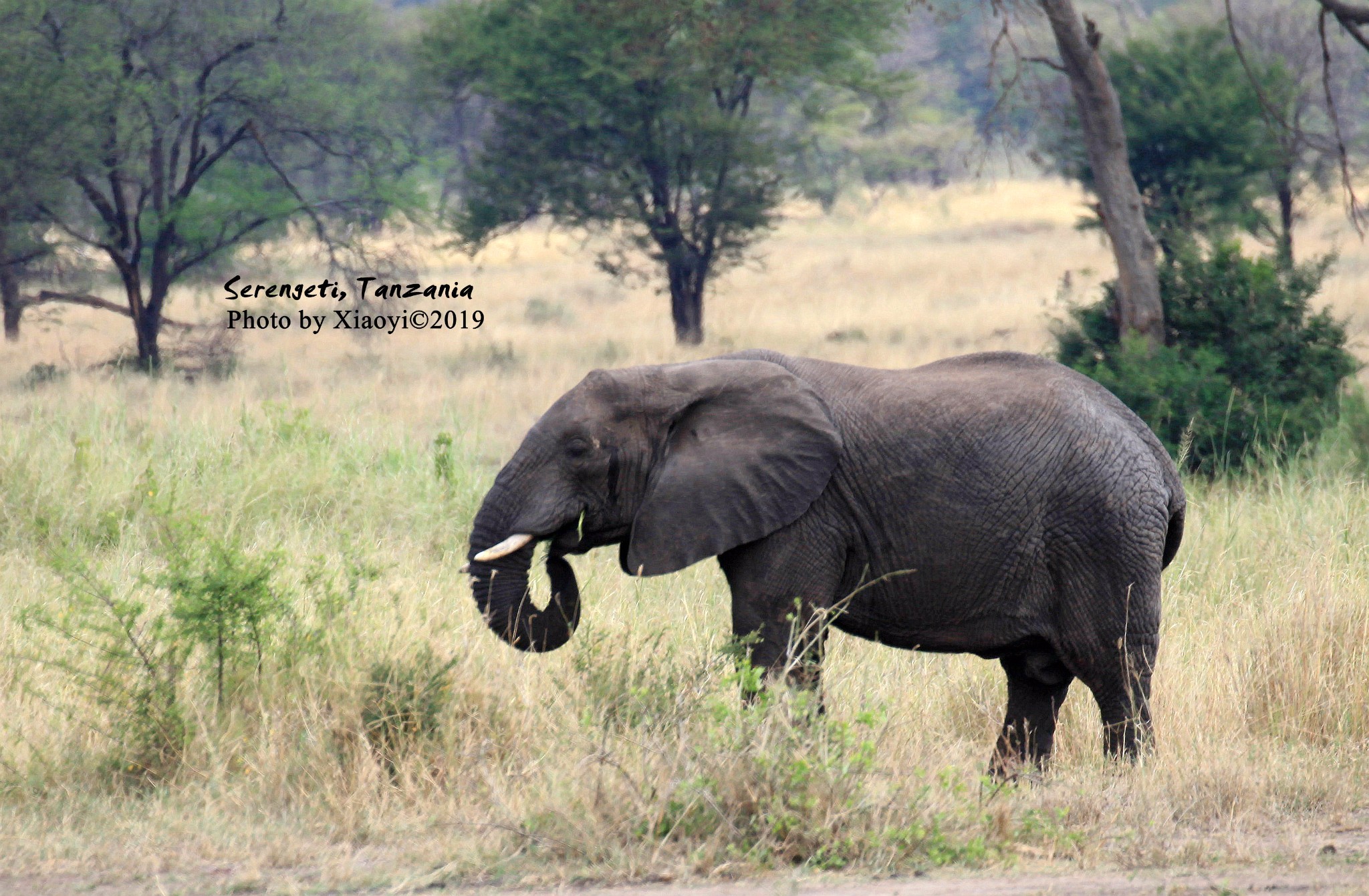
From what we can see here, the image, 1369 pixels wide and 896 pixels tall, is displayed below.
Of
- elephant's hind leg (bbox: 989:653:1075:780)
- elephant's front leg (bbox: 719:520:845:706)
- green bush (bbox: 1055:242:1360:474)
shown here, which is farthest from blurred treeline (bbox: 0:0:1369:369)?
elephant's front leg (bbox: 719:520:845:706)

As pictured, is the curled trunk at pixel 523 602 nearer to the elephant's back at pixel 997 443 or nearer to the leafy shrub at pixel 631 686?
the leafy shrub at pixel 631 686

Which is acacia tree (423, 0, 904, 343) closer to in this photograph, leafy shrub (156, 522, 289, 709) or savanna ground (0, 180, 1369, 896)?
savanna ground (0, 180, 1369, 896)

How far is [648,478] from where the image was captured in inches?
194

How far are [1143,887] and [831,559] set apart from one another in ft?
4.70

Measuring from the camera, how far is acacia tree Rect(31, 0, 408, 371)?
18469 millimetres

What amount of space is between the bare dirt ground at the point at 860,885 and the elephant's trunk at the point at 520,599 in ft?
3.22

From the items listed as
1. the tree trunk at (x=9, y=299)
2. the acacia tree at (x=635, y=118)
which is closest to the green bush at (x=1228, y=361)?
the acacia tree at (x=635, y=118)

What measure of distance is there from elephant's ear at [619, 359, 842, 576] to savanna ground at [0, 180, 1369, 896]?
47cm

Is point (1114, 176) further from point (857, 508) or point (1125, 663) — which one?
point (857, 508)

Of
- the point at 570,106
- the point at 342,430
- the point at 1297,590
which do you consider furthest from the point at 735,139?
the point at 1297,590

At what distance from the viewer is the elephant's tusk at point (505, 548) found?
4668mm

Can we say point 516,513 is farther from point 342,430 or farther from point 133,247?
point 133,247

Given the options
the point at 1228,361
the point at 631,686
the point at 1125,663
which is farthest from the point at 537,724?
the point at 1228,361

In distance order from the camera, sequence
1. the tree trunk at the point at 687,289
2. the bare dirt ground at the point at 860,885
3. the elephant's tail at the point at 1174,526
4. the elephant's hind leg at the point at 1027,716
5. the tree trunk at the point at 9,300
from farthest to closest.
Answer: the tree trunk at the point at 687,289
the tree trunk at the point at 9,300
the elephant's hind leg at the point at 1027,716
the elephant's tail at the point at 1174,526
the bare dirt ground at the point at 860,885
